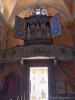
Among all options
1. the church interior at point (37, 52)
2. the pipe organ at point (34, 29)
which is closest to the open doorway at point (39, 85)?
the church interior at point (37, 52)

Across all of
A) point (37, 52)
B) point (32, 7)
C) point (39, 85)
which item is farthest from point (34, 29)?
point (39, 85)

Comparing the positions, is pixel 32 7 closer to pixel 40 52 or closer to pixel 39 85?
pixel 40 52

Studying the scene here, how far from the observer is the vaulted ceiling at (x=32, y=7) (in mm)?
15750

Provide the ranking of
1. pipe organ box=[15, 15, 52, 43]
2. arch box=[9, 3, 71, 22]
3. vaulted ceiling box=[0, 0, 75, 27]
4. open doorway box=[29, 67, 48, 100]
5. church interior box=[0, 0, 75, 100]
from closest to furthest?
church interior box=[0, 0, 75, 100] → pipe organ box=[15, 15, 52, 43] → vaulted ceiling box=[0, 0, 75, 27] → arch box=[9, 3, 71, 22] → open doorway box=[29, 67, 48, 100]

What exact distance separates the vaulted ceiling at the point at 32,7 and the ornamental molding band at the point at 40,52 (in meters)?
3.28

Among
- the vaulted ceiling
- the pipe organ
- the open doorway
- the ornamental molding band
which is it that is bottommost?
the open doorway

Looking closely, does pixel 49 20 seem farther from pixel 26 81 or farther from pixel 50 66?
pixel 26 81

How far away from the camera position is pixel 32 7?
17109 millimetres

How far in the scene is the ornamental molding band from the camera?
13.0 metres

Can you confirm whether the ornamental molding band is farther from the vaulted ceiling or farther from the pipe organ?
the vaulted ceiling

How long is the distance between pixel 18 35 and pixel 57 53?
2.73 meters

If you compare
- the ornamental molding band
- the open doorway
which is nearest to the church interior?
the ornamental molding band

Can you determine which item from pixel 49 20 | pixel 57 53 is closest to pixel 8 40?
pixel 49 20

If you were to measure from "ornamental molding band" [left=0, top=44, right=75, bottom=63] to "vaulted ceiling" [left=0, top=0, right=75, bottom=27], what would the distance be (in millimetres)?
3281
